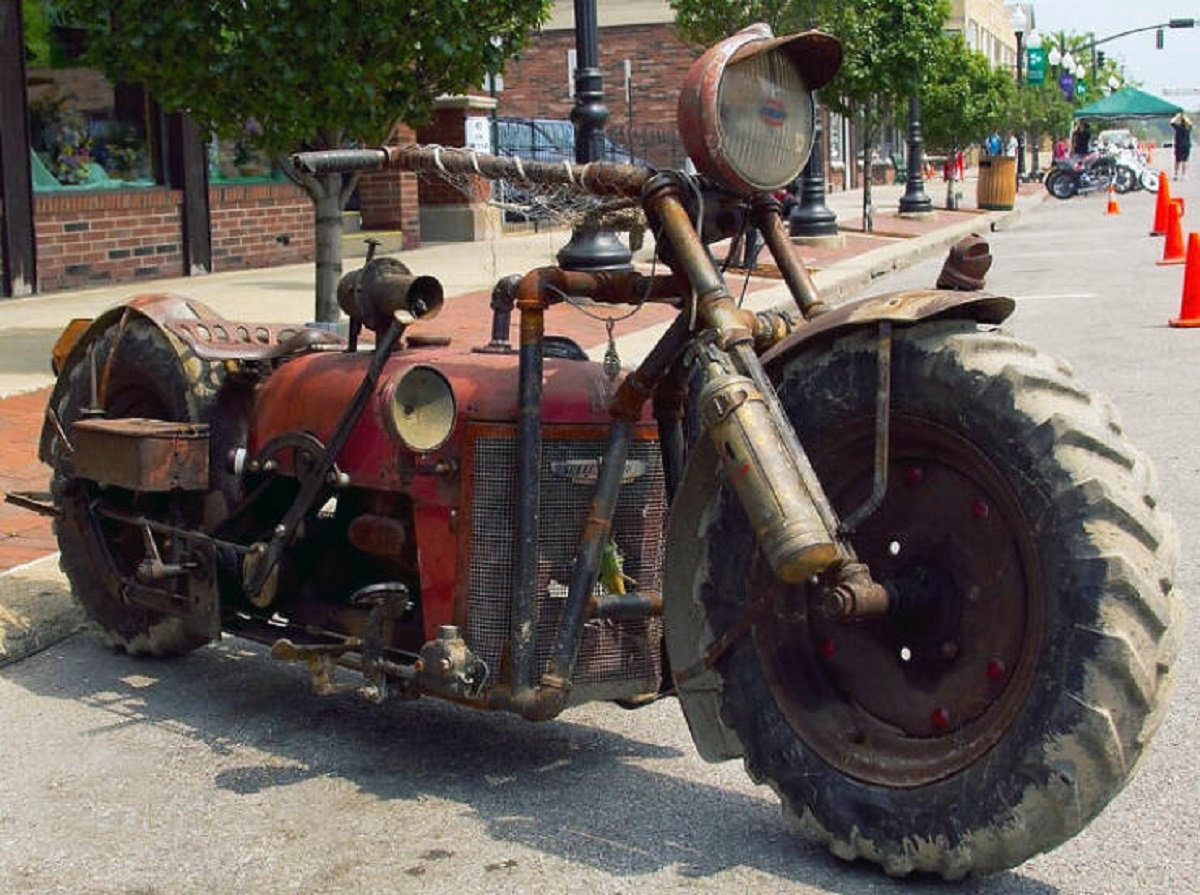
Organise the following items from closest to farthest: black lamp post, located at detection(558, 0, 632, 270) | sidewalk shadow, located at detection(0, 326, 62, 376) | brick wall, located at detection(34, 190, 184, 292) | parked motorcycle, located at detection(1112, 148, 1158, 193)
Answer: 1. sidewalk shadow, located at detection(0, 326, 62, 376)
2. black lamp post, located at detection(558, 0, 632, 270)
3. brick wall, located at detection(34, 190, 184, 292)
4. parked motorcycle, located at detection(1112, 148, 1158, 193)

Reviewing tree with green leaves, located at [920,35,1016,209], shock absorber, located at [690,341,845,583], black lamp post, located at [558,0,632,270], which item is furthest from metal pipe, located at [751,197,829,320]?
tree with green leaves, located at [920,35,1016,209]

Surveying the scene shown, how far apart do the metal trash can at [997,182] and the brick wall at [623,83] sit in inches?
280

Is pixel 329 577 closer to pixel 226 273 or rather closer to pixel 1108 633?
pixel 1108 633

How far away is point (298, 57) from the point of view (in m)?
9.94

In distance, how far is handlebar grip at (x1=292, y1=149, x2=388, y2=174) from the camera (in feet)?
14.3

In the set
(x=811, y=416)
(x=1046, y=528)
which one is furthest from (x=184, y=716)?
(x=1046, y=528)

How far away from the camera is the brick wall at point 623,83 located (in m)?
42.9

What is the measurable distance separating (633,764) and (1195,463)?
4592mm

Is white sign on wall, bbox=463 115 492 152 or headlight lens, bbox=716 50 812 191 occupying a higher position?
white sign on wall, bbox=463 115 492 152

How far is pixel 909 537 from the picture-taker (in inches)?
147

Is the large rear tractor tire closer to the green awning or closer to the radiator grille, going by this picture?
the radiator grille

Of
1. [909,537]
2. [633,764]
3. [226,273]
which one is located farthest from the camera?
[226,273]

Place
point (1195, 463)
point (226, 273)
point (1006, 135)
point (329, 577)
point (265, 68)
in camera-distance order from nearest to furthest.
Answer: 1. point (329, 577)
2. point (1195, 463)
3. point (265, 68)
4. point (226, 273)
5. point (1006, 135)

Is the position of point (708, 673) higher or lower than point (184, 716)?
higher
